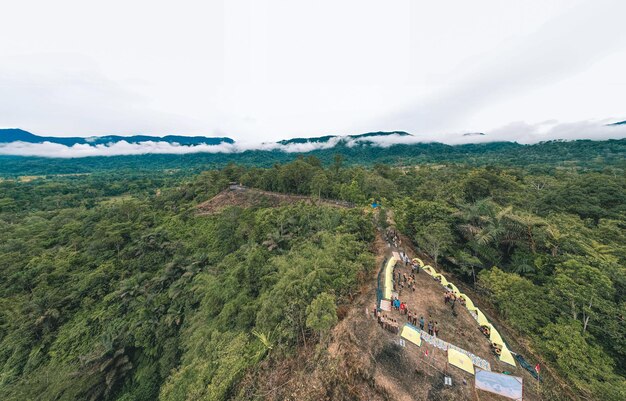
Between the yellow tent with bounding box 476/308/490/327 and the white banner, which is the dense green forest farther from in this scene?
the white banner

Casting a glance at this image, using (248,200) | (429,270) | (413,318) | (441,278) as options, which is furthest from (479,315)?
(248,200)

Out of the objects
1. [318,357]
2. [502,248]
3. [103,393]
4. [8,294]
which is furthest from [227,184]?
[502,248]

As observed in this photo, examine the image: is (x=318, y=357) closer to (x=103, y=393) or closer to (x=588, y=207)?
(x=103, y=393)

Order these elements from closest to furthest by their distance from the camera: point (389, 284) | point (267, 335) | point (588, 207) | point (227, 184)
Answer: point (267, 335) → point (389, 284) → point (588, 207) → point (227, 184)

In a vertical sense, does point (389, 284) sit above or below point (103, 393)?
above

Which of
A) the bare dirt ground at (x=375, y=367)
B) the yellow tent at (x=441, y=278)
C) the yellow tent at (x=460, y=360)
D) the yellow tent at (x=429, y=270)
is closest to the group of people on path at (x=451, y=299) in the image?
the bare dirt ground at (x=375, y=367)

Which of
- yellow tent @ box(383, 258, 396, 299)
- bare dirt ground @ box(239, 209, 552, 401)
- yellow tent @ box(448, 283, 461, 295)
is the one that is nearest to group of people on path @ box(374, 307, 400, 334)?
bare dirt ground @ box(239, 209, 552, 401)

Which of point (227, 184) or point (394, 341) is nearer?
point (394, 341)
